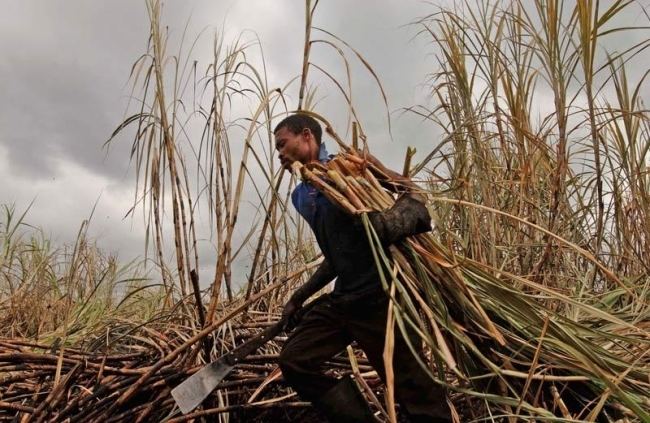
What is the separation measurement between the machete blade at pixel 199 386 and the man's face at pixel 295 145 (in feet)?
2.28

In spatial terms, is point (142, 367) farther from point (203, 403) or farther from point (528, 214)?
point (528, 214)

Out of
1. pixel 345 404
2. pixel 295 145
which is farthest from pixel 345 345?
pixel 295 145

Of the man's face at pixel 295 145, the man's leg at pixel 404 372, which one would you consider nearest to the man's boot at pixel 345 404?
the man's leg at pixel 404 372

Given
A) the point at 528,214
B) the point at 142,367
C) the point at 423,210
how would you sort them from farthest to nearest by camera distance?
1. the point at 528,214
2. the point at 142,367
3. the point at 423,210

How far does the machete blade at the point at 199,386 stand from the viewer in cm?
182

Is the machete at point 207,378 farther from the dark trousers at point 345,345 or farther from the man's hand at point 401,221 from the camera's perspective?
the man's hand at point 401,221

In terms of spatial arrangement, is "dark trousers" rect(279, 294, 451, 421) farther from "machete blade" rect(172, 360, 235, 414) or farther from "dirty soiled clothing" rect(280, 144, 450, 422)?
"machete blade" rect(172, 360, 235, 414)

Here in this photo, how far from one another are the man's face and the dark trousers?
18.8 inches

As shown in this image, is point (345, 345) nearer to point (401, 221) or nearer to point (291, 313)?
point (291, 313)

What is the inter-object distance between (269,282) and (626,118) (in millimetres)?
1595

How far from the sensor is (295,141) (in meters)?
2.04

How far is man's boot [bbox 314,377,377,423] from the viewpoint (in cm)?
182

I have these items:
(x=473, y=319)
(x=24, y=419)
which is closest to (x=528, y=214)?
(x=473, y=319)

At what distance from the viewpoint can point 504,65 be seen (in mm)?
2584
